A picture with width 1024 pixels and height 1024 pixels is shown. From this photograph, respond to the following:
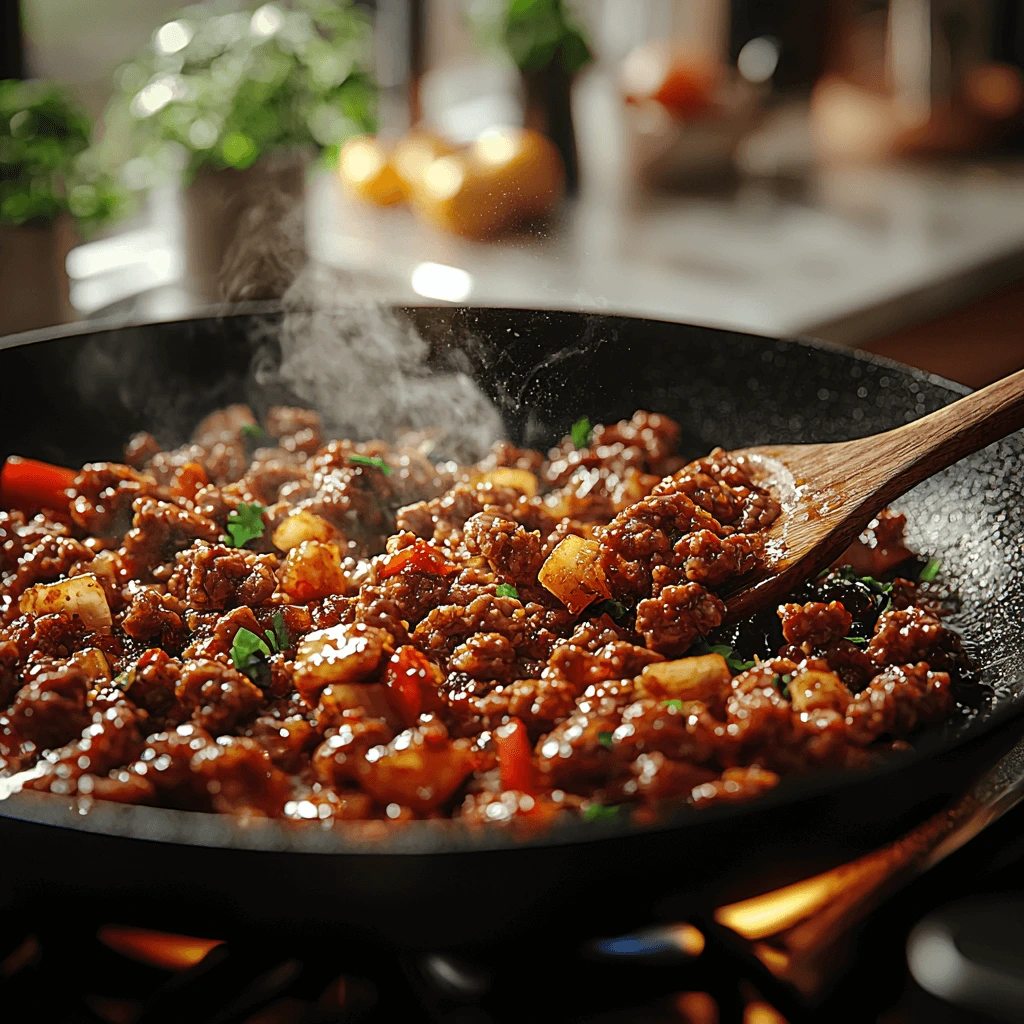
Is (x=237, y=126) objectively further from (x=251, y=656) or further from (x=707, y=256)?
(x=251, y=656)

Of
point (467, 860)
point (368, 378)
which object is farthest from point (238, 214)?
point (467, 860)

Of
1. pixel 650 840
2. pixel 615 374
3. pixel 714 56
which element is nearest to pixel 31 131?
pixel 615 374

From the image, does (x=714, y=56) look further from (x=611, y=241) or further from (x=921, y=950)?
(x=921, y=950)

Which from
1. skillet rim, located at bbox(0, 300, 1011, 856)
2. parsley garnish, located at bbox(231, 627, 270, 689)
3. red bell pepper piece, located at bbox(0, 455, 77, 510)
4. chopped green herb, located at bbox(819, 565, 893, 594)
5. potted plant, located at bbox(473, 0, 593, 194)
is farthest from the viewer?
potted plant, located at bbox(473, 0, 593, 194)

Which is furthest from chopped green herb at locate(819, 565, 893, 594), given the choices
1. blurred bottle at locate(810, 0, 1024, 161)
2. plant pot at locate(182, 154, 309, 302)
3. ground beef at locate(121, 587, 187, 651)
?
blurred bottle at locate(810, 0, 1024, 161)

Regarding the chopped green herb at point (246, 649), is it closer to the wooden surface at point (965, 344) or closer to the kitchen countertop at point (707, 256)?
the kitchen countertop at point (707, 256)

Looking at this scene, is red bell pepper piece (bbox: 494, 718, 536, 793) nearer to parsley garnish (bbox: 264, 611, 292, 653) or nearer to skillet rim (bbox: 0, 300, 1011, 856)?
skillet rim (bbox: 0, 300, 1011, 856)

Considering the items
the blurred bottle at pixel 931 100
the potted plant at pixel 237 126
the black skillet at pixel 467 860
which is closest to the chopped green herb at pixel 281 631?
the black skillet at pixel 467 860
